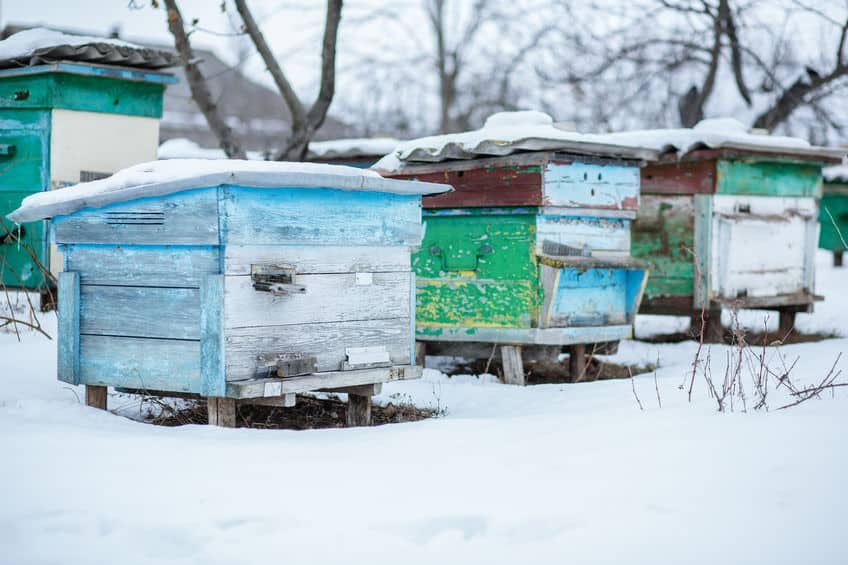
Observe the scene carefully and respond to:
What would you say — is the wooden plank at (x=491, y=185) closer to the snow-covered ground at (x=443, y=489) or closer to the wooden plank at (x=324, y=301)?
the wooden plank at (x=324, y=301)

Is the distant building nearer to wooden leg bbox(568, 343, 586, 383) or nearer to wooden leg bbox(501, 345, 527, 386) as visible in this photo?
wooden leg bbox(568, 343, 586, 383)

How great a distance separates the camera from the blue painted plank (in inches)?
241

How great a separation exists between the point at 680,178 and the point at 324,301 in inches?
161

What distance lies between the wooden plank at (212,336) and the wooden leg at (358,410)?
1.03 m

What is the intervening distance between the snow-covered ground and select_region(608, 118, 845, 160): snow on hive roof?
11.1 feet

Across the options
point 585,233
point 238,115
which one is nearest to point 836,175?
point 585,233

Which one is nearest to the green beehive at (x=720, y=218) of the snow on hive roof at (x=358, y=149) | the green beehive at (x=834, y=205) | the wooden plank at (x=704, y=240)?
the wooden plank at (x=704, y=240)

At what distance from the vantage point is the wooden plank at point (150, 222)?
395cm

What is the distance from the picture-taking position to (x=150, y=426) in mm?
4234

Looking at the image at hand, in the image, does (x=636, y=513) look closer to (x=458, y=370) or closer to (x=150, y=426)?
(x=150, y=426)

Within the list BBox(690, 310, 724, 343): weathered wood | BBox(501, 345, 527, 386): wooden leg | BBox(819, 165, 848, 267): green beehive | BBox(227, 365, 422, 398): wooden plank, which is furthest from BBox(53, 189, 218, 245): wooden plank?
BBox(819, 165, 848, 267): green beehive

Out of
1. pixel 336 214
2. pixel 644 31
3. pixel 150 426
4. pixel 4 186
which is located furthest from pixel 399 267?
pixel 644 31

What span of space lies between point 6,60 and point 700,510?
6252 mm

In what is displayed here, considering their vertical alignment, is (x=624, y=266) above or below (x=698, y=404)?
above
